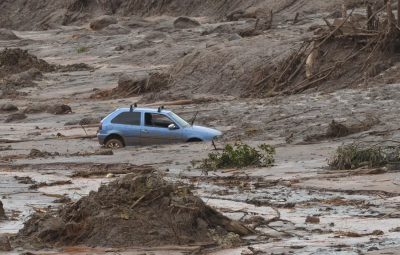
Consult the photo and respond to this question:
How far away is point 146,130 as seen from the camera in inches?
915

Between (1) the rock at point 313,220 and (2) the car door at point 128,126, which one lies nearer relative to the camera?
(1) the rock at point 313,220

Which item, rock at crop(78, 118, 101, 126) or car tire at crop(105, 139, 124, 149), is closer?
car tire at crop(105, 139, 124, 149)

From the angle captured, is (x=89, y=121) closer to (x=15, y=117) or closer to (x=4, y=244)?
(x=15, y=117)

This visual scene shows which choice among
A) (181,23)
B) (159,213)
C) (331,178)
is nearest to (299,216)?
(159,213)

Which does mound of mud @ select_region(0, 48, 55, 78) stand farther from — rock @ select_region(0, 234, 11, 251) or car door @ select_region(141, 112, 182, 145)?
rock @ select_region(0, 234, 11, 251)

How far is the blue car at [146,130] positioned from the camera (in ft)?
75.8

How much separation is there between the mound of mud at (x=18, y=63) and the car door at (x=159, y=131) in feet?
76.9

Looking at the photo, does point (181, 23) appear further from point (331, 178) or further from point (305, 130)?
point (331, 178)

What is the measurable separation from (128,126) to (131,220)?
12.9 metres

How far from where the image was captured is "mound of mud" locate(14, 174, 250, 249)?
10.3 metres

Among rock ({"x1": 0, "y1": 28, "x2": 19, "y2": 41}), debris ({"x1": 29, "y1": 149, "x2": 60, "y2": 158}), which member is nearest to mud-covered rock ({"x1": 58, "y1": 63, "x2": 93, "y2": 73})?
rock ({"x1": 0, "y1": 28, "x2": 19, "y2": 41})

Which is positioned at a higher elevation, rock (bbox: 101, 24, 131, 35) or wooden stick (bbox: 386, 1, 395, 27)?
rock (bbox: 101, 24, 131, 35)

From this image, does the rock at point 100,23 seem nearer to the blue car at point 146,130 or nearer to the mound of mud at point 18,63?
the mound of mud at point 18,63

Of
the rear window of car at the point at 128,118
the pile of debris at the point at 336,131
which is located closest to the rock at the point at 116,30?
the rear window of car at the point at 128,118
